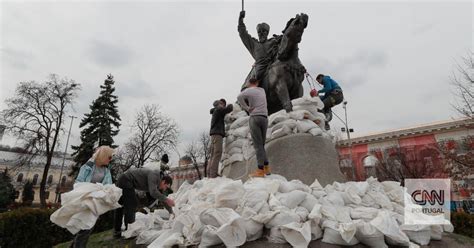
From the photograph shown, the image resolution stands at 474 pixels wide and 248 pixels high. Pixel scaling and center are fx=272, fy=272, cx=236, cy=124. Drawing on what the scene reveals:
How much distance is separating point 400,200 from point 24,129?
26418 mm

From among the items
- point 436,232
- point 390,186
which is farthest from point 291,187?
point 390,186

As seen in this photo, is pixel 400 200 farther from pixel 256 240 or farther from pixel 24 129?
pixel 24 129

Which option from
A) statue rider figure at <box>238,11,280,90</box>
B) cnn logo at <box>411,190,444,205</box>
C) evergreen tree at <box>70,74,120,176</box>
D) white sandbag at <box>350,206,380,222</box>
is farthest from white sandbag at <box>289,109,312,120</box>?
evergreen tree at <box>70,74,120,176</box>

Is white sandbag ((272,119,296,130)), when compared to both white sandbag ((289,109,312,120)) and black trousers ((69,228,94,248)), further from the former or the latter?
black trousers ((69,228,94,248))

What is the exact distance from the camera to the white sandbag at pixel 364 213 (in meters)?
3.42

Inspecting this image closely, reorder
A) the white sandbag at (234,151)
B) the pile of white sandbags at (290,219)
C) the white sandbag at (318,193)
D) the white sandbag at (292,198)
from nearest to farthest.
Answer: the pile of white sandbags at (290,219) → the white sandbag at (292,198) → the white sandbag at (318,193) → the white sandbag at (234,151)

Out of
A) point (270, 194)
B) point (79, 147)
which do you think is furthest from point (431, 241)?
point (79, 147)

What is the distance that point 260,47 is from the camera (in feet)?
23.0

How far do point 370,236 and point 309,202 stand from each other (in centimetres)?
81

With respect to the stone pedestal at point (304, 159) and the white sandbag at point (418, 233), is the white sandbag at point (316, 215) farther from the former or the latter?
the stone pedestal at point (304, 159)

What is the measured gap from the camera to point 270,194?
3561mm

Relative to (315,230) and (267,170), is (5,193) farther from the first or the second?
(315,230)

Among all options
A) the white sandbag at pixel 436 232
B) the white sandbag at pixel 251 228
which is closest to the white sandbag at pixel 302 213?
the white sandbag at pixel 251 228

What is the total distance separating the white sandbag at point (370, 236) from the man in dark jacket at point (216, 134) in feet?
11.8
